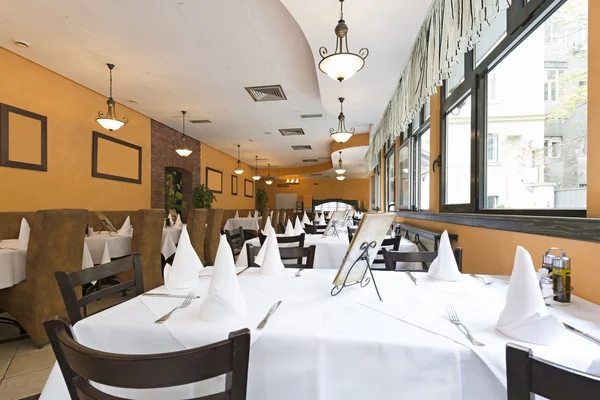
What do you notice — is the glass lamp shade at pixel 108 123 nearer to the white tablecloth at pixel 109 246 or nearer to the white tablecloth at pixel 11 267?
the white tablecloth at pixel 109 246

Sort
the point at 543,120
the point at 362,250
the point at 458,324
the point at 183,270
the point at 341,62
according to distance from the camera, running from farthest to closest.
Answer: the point at 341,62, the point at 543,120, the point at 183,270, the point at 362,250, the point at 458,324

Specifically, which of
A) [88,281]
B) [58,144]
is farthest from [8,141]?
[88,281]

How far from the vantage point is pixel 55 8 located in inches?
133

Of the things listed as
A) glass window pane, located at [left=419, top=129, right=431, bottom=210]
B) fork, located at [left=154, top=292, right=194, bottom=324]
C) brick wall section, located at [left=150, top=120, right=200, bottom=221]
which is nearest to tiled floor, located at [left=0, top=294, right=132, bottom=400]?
fork, located at [left=154, top=292, right=194, bottom=324]

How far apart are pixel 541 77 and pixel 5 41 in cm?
588

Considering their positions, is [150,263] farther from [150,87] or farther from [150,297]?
[150,87]

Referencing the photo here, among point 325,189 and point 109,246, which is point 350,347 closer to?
point 109,246

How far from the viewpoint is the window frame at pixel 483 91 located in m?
1.84

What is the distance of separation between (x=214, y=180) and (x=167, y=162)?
9.79ft

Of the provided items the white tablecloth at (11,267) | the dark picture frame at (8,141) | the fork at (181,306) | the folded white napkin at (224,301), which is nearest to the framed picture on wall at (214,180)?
the dark picture frame at (8,141)

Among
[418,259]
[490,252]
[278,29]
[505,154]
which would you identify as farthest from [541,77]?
[278,29]

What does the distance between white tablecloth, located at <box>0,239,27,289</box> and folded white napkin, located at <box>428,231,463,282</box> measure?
10.3 feet

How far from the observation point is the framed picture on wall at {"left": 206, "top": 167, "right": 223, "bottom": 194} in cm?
1071

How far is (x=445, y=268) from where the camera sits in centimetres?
154
